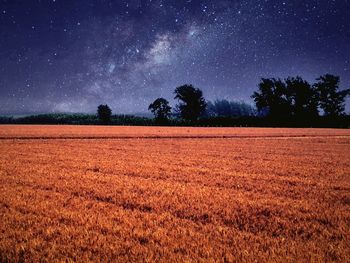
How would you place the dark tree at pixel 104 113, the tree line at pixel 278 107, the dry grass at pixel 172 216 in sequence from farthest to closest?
the dark tree at pixel 104 113 → the tree line at pixel 278 107 → the dry grass at pixel 172 216

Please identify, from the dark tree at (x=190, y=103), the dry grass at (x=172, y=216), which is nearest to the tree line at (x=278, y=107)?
the dark tree at (x=190, y=103)

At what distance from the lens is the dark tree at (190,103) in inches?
4476

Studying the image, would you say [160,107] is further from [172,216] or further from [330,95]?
[172,216]

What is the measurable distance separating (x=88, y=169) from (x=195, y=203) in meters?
6.47

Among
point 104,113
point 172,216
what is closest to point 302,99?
point 104,113

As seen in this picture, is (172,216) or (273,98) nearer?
(172,216)

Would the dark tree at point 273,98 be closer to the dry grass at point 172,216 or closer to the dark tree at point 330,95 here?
the dark tree at point 330,95

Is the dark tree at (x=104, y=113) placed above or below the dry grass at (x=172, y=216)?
above

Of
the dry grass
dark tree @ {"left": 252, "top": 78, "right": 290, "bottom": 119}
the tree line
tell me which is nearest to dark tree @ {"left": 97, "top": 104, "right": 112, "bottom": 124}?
the tree line

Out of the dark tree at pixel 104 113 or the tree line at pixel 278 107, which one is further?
the dark tree at pixel 104 113

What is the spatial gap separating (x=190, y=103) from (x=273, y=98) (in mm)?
29270

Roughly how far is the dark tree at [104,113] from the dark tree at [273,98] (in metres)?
66.0

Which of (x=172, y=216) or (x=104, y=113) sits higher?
(x=104, y=113)

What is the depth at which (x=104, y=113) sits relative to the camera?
14162 centimetres
